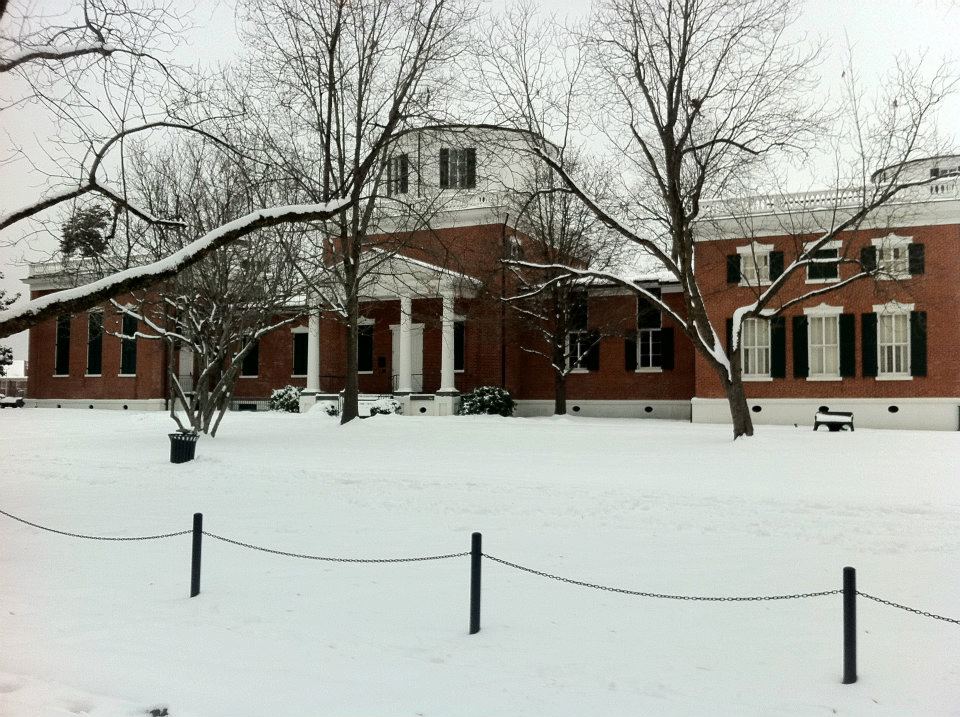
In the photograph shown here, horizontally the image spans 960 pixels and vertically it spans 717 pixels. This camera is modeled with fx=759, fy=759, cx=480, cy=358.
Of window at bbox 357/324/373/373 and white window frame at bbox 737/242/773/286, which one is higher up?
white window frame at bbox 737/242/773/286

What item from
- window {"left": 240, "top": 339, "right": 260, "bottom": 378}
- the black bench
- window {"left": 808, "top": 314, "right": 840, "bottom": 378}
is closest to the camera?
the black bench

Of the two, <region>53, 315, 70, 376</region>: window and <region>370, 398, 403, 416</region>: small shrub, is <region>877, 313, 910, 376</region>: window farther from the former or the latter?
<region>53, 315, 70, 376</region>: window

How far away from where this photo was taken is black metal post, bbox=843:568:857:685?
521 centimetres

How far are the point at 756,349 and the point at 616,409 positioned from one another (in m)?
6.03

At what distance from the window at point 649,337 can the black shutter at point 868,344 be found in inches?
286

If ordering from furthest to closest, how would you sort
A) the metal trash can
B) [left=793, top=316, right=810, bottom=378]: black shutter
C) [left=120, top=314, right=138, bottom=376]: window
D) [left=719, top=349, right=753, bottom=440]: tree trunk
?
[left=120, top=314, right=138, bottom=376]: window → [left=793, top=316, right=810, bottom=378]: black shutter → [left=719, top=349, right=753, bottom=440]: tree trunk → the metal trash can

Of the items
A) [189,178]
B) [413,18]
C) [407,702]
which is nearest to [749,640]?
[407,702]

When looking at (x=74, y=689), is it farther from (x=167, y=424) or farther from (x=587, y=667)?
(x=167, y=424)

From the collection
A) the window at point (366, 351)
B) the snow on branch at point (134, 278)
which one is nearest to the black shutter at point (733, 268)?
the window at point (366, 351)

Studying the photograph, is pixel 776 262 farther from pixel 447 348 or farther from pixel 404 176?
pixel 404 176

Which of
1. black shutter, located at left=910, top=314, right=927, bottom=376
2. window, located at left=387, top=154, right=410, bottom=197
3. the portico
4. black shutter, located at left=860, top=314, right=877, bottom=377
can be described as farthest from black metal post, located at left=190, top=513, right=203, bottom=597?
black shutter, located at left=910, top=314, right=927, bottom=376

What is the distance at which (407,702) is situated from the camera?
16.9 ft

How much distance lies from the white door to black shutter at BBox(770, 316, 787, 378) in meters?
13.7

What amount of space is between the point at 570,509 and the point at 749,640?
16.4 ft
